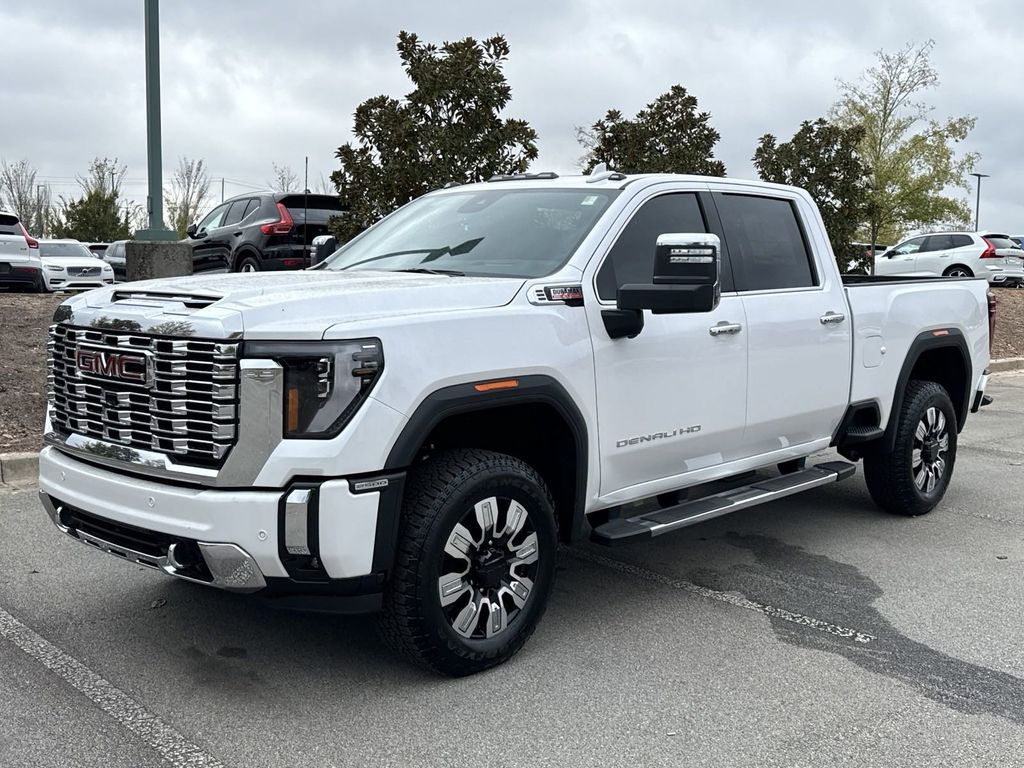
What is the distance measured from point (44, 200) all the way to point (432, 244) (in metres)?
59.6

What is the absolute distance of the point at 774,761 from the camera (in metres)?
3.29

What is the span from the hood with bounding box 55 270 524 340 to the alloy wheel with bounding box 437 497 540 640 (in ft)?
2.56

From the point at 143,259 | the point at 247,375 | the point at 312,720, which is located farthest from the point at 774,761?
the point at 143,259

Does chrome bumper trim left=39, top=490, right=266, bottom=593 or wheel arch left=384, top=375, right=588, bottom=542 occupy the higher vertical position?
wheel arch left=384, top=375, right=588, bottom=542

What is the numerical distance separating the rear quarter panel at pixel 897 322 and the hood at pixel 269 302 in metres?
2.49

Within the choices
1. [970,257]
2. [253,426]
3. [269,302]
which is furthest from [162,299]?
[970,257]

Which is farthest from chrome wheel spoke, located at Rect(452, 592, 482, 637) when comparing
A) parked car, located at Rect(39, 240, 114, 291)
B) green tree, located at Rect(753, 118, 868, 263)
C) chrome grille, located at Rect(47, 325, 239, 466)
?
parked car, located at Rect(39, 240, 114, 291)

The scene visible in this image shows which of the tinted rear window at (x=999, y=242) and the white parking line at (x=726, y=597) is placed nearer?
the white parking line at (x=726, y=597)

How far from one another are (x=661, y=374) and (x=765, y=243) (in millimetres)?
1342

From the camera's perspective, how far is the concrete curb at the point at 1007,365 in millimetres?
15573

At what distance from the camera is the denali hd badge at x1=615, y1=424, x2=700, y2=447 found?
4.40 metres

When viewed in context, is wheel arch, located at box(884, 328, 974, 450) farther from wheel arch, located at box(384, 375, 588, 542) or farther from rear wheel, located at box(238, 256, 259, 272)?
rear wheel, located at box(238, 256, 259, 272)

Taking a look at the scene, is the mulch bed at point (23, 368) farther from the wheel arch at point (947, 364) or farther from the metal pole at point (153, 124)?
the wheel arch at point (947, 364)

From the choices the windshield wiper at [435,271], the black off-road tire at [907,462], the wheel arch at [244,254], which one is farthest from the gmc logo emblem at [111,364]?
the wheel arch at [244,254]
